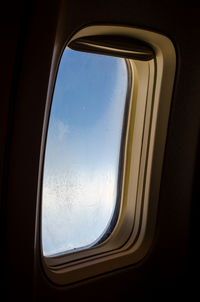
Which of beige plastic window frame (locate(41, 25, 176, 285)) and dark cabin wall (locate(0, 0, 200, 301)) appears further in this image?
beige plastic window frame (locate(41, 25, 176, 285))

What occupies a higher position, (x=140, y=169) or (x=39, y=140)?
(x=39, y=140)

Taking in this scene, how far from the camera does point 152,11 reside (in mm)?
2270

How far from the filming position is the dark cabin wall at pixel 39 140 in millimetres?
1741

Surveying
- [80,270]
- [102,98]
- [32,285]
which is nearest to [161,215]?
[80,270]

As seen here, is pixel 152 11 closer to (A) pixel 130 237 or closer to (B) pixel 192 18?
(B) pixel 192 18

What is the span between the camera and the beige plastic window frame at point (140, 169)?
2.51 metres

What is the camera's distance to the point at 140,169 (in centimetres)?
283

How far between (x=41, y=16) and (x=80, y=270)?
148cm

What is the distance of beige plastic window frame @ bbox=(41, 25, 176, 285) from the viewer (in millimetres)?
2506

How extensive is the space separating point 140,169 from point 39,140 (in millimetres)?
1114

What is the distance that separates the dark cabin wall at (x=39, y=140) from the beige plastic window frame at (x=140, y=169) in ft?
0.21

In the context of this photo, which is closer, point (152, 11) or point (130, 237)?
point (152, 11)

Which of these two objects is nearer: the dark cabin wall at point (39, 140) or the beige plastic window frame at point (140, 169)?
the dark cabin wall at point (39, 140)

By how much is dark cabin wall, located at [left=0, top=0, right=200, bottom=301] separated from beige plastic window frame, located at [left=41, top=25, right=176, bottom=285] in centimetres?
6
